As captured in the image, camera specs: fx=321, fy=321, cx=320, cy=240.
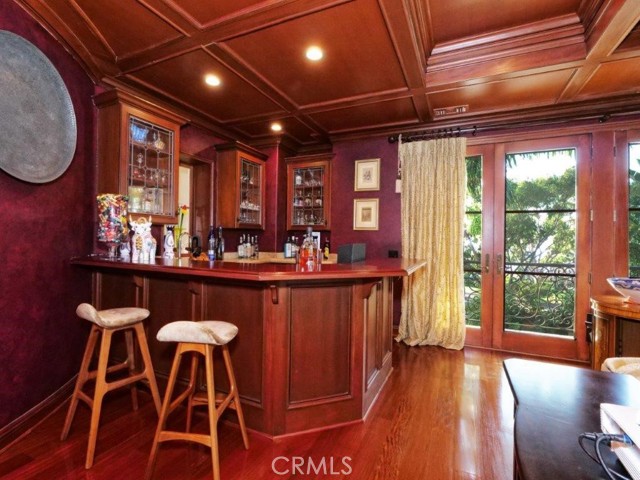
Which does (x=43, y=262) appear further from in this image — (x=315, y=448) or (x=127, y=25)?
(x=315, y=448)

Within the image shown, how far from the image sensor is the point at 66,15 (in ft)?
7.16

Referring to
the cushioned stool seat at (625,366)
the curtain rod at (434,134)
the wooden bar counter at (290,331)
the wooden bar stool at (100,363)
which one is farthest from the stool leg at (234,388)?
the curtain rod at (434,134)

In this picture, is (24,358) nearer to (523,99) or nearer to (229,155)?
(229,155)

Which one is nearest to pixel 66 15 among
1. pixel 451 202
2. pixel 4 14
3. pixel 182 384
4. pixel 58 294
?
pixel 4 14

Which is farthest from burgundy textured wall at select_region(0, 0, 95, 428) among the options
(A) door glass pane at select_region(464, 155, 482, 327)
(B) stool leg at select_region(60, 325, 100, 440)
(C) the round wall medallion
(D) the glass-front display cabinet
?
(A) door glass pane at select_region(464, 155, 482, 327)

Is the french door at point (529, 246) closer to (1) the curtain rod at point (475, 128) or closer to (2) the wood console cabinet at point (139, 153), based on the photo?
(1) the curtain rod at point (475, 128)

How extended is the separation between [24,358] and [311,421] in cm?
195

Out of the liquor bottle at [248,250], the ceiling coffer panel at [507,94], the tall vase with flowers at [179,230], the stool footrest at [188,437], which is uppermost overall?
the ceiling coffer panel at [507,94]

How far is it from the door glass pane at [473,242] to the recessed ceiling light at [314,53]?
2376 mm

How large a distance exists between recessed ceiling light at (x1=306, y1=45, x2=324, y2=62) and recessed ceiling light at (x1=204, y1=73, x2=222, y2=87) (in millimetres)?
929

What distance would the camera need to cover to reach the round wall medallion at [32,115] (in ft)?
6.35

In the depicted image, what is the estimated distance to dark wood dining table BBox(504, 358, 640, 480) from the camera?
638 millimetres

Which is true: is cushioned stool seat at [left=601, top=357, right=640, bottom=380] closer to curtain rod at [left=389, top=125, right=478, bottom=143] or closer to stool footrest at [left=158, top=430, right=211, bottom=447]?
stool footrest at [left=158, top=430, right=211, bottom=447]

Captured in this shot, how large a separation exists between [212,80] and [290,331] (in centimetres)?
241
